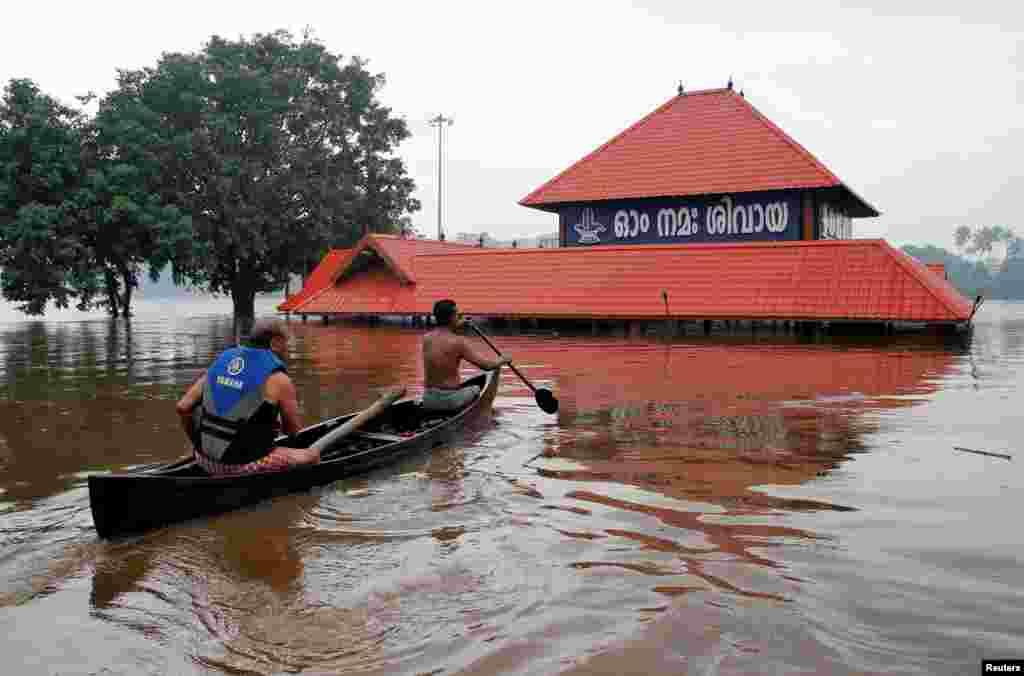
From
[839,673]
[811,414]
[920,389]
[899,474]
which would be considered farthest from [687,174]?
[839,673]

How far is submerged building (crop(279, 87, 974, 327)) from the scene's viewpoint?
26.0m

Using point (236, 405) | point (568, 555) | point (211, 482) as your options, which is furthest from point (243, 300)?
point (568, 555)

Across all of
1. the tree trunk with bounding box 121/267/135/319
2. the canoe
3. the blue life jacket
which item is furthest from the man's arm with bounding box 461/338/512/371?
the tree trunk with bounding box 121/267/135/319

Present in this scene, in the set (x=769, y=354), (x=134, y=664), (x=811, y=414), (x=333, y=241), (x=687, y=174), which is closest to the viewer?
(x=134, y=664)

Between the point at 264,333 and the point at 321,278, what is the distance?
1343 inches

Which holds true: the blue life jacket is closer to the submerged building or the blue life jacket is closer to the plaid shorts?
the plaid shorts

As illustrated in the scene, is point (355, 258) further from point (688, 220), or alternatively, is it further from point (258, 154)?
point (688, 220)

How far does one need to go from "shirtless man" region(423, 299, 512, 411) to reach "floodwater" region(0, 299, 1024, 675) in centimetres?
67

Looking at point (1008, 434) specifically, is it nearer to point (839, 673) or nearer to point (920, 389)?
point (920, 389)

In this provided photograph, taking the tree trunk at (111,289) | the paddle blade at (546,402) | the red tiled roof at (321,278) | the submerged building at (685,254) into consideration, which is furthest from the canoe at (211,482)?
the tree trunk at (111,289)

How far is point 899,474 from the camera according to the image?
8305 millimetres

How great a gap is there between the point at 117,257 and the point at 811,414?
3531cm

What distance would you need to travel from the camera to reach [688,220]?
31.6 meters

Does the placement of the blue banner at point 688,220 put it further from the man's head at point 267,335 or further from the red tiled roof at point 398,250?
the man's head at point 267,335
